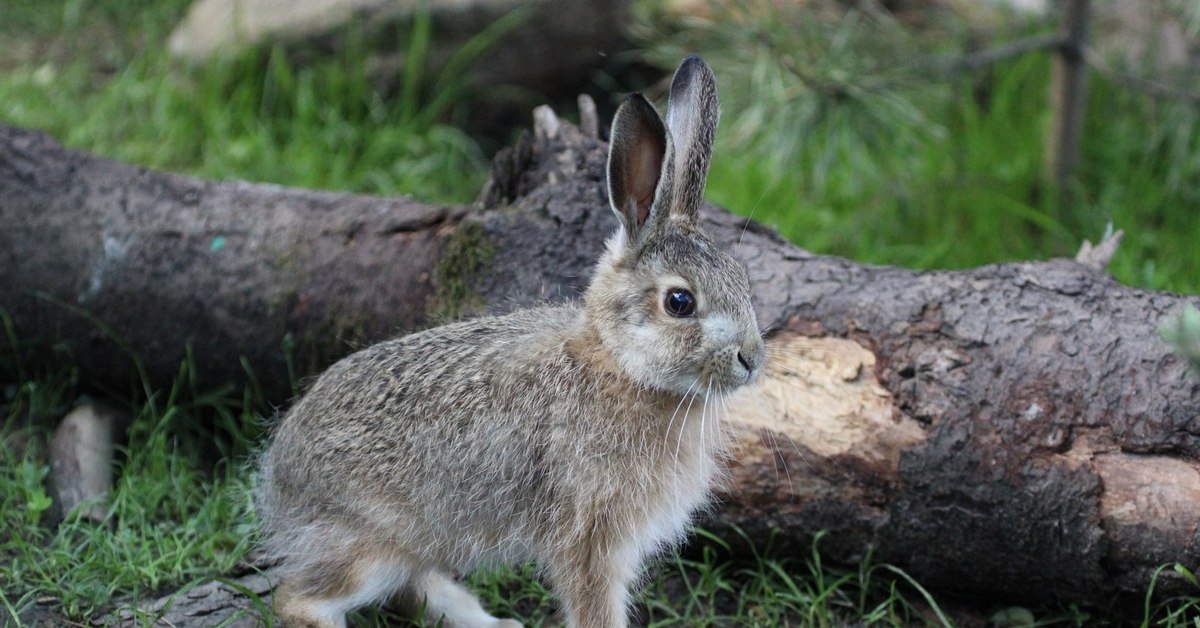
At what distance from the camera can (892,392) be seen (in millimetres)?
4043

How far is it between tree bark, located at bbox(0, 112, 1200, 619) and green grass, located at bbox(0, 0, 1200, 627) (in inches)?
8.5

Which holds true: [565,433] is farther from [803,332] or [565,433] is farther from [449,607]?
[803,332]

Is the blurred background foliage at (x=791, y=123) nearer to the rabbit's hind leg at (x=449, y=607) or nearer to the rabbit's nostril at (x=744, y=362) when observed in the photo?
the rabbit's nostril at (x=744, y=362)

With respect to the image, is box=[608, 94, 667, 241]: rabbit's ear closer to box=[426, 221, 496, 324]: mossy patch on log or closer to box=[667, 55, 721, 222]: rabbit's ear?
box=[667, 55, 721, 222]: rabbit's ear

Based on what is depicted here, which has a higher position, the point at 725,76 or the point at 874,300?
the point at 725,76

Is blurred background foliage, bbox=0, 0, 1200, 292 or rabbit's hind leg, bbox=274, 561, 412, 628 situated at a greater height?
→ blurred background foliage, bbox=0, 0, 1200, 292

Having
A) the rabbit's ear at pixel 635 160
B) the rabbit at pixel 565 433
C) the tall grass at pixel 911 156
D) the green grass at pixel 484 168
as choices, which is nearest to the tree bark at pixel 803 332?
the green grass at pixel 484 168

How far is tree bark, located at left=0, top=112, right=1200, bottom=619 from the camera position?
388 cm

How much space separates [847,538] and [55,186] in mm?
3221

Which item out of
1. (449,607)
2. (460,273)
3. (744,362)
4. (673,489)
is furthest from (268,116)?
(744,362)

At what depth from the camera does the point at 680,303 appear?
349 centimetres

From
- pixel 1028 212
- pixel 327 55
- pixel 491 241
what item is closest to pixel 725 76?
pixel 1028 212

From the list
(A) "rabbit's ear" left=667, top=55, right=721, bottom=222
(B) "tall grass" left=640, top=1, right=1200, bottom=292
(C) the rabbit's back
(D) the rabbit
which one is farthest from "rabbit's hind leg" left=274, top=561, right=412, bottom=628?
(B) "tall grass" left=640, top=1, right=1200, bottom=292

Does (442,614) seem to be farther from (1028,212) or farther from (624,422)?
(1028,212)
